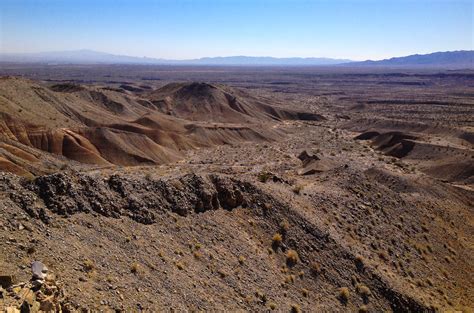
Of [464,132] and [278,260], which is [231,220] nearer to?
[278,260]

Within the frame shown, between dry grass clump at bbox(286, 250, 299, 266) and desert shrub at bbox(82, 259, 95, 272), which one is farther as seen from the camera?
dry grass clump at bbox(286, 250, 299, 266)

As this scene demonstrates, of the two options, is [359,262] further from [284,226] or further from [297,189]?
[297,189]

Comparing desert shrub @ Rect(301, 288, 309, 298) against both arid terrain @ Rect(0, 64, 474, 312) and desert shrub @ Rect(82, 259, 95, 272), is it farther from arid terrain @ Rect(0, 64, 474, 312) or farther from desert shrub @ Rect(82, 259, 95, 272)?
desert shrub @ Rect(82, 259, 95, 272)

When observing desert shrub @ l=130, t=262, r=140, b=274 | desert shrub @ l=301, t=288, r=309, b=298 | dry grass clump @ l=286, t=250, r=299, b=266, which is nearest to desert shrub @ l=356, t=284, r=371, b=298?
desert shrub @ l=301, t=288, r=309, b=298

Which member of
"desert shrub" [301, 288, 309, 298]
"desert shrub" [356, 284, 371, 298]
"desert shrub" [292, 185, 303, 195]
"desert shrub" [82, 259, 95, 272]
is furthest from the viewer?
"desert shrub" [292, 185, 303, 195]

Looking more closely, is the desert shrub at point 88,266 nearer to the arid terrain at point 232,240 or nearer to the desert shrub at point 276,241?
the arid terrain at point 232,240

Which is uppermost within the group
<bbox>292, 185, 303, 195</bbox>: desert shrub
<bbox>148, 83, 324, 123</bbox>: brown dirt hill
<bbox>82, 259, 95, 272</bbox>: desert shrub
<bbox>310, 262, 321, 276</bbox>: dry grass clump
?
<bbox>82, 259, 95, 272</bbox>: desert shrub

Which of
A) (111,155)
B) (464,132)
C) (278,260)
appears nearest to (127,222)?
(278,260)
